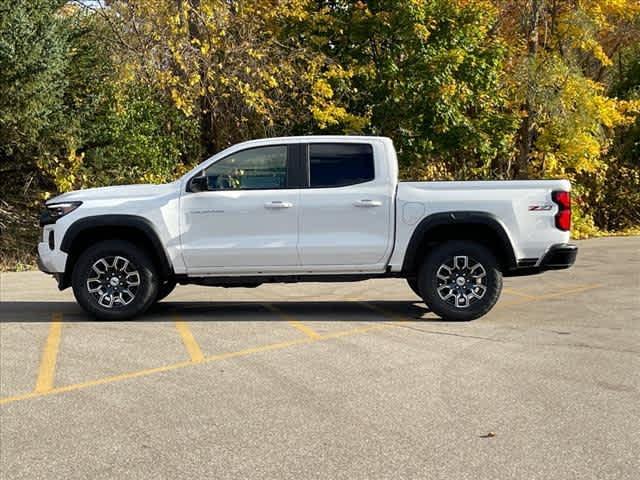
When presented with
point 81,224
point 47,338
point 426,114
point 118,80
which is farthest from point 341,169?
point 426,114

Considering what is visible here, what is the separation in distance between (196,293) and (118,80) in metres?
6.92

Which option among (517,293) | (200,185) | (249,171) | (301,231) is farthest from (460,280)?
(200,185)

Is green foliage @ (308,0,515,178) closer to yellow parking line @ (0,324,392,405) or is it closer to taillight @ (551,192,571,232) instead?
taillight @ (551,192,571,232)

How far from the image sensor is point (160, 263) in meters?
9.59

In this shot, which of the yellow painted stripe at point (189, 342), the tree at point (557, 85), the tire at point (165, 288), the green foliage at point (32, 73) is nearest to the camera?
the yellow painted stripe at point (189, 342)

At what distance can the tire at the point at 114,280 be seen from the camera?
946 centimetres

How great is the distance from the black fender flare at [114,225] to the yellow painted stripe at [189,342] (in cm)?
76

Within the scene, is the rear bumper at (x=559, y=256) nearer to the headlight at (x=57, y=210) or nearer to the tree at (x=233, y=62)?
the headlight at (x=57, y=210)

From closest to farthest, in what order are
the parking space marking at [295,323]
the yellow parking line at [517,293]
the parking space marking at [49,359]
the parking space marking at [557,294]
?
the parking space marking at [49,359] → the parking space marking at [295,323] → the parking space marking at [557,294] → the yellow parking line at [517,293]

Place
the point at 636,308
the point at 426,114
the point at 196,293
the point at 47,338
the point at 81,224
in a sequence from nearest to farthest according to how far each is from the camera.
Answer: the point at 47,338 < the point at 81,224 < the point at 636,308 < the point at 196,293 < the point at 426,114

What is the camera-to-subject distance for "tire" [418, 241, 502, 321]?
943cm

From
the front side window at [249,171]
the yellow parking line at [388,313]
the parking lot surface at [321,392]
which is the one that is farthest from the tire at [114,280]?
the yellow parking line at [388,313]

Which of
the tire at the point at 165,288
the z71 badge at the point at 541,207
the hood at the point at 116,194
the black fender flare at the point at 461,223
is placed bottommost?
the tire at the point at 165,288

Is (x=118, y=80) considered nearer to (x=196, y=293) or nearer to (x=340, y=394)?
(x=196, y=293)
